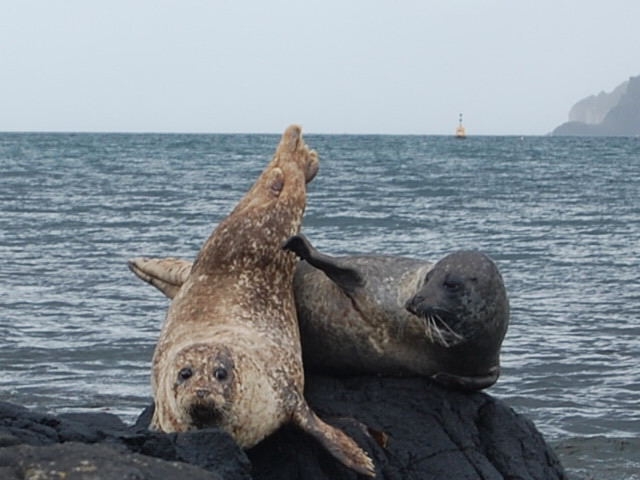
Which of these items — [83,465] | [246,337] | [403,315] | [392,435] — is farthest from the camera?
[403,315]

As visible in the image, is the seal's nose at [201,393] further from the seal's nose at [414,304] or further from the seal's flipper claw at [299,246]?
the seal's flipper claw at [299,246]

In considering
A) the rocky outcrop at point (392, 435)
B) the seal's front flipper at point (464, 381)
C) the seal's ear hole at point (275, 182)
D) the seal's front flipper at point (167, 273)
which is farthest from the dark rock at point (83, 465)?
the seal's ear hole at point (275, 182)

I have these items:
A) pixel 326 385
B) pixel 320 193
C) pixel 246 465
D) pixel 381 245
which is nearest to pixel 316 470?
pixel 326 385

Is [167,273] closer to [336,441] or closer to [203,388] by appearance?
[336,441]

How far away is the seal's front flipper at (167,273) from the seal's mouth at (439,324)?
1.76 meters

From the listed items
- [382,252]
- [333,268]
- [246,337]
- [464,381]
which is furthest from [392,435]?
[382,252]

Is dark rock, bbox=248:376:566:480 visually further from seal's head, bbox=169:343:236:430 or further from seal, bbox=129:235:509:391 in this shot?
seal's head, bbox=169:343:236:430

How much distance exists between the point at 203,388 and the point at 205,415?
0.37 ft

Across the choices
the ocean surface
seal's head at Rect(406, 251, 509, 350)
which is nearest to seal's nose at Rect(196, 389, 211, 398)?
seal's head at Rect(406, 251, 509, 350)

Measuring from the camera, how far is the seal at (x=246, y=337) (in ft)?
19.6

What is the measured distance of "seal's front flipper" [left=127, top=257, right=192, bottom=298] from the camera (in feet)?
27.3

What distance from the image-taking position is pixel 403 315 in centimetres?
725

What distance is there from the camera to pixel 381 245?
77.1ft

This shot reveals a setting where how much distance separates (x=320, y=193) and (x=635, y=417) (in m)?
28.1
